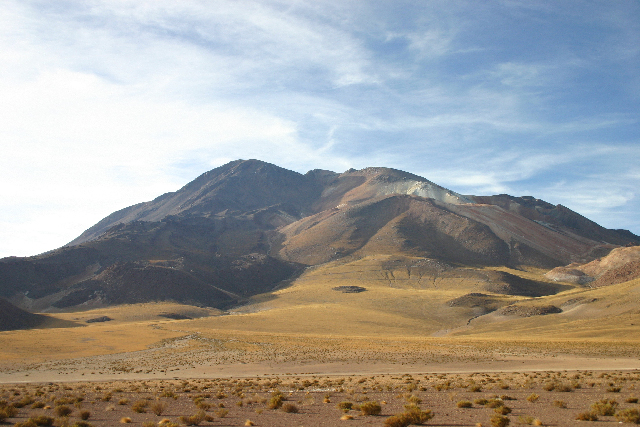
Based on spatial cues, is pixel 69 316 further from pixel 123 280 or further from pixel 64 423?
pixel 64 423

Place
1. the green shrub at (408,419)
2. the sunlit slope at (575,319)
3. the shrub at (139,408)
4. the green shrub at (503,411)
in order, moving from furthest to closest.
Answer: the sunlit slope at (575,319) < the shrub at (139,408) < the green shrub at (503,411) < the green shrub at (408,419)

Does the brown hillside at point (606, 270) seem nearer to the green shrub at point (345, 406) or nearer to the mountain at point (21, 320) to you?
the green shrub at point (345, 406)

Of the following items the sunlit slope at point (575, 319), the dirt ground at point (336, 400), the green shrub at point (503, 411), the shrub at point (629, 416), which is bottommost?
the sunlit slope at point (575, 319)

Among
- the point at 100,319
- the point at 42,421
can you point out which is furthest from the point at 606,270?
the point at 42,421

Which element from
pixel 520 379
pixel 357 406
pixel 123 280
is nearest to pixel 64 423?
pixel 357 406

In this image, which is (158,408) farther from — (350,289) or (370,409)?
(350,289)

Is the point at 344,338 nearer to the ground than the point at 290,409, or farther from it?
nearer to the ground

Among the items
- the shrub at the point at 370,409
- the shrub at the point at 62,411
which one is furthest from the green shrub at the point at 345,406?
the shrub at the point at 62,411
